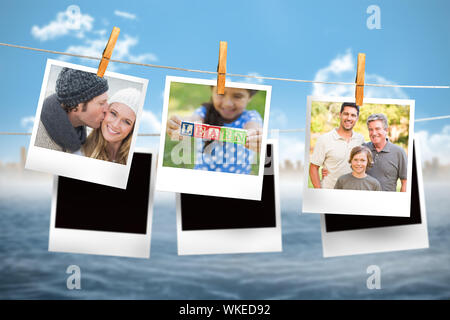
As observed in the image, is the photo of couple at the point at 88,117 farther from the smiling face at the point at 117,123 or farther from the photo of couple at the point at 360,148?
the photo of couple at the point at 360,148

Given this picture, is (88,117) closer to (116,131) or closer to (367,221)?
(116,131)

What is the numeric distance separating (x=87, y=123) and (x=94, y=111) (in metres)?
0.03

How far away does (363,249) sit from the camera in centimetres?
97

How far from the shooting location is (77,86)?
88 cm

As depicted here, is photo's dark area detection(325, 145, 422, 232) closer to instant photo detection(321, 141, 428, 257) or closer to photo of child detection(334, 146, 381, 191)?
instant photo detection(321, 141, 428, 257)

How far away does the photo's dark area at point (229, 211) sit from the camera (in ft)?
3.15

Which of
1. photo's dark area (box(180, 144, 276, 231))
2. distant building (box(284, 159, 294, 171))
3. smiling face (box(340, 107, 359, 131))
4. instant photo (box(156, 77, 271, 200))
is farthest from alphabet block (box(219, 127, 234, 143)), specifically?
distant building (box(284, 159, 294, 171))

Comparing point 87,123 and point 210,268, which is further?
point 210,268

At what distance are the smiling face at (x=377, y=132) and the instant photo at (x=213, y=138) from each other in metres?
0.25

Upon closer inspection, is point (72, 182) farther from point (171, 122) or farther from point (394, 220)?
point (394, 220)

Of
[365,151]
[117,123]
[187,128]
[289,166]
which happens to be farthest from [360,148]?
[289,166]

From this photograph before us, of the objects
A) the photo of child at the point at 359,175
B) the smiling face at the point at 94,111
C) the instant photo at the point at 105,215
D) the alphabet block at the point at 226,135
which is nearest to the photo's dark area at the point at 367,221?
the photo of child at the point at 359,175

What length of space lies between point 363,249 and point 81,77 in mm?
766

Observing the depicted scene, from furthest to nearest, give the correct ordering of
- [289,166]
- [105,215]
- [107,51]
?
[289,166] → [105,215] → [107,51]
